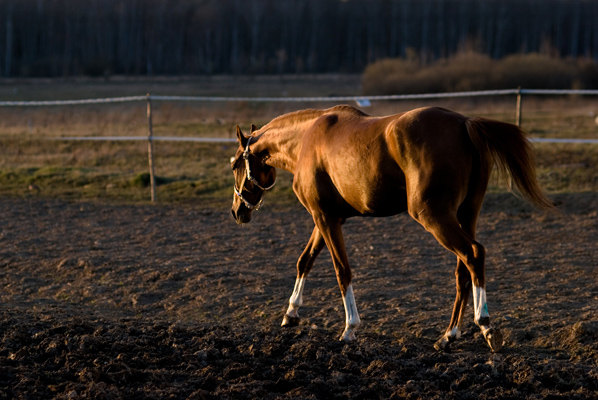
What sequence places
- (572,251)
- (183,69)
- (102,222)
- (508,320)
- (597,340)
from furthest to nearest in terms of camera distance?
(183,69) < (102,222) < (572,251) < (508,320) < (597,340)

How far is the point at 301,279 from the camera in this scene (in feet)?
17.9

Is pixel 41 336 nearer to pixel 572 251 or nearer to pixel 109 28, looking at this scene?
pixel 572 251

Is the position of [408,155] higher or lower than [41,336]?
higher

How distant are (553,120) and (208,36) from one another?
4826 cm

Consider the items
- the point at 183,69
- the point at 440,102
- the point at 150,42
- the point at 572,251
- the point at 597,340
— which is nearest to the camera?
the point at 597,340

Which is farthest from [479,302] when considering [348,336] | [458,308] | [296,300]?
[296,300]

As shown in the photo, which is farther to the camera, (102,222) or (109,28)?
(109,28)

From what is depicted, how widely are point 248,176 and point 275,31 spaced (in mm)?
61558

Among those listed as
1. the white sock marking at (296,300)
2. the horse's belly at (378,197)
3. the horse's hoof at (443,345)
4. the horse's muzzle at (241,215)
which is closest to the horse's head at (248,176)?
the horse's muzzle at (241,215)

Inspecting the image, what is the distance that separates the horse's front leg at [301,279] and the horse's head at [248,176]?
62 centimetres

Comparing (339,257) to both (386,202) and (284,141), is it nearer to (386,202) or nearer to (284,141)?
(386,202)

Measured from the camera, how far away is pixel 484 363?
4230 mm

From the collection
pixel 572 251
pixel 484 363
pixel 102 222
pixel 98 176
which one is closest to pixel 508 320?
pixel 484 363

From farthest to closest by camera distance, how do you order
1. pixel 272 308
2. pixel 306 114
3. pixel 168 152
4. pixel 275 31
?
pixel 275 31 < pixel 168 152 < pixel 272 308 < pixel 306 114
